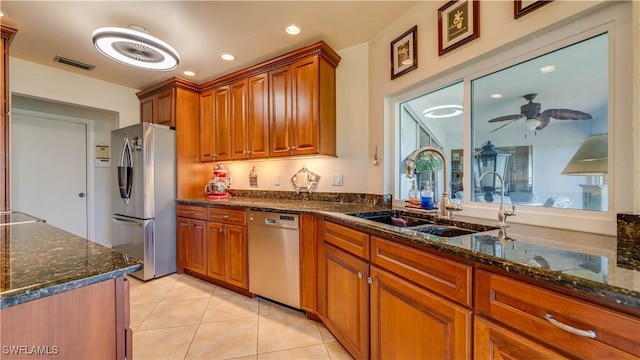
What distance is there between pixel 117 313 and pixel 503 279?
1.16m

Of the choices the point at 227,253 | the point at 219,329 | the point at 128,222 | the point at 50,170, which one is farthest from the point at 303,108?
the point at 50,170

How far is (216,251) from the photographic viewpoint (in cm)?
260

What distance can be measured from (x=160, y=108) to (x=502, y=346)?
151 inches

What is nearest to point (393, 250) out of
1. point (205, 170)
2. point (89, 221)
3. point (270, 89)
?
point (270, 89)

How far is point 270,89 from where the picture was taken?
8.50 ft

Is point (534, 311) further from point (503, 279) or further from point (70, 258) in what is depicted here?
point (70, 258)

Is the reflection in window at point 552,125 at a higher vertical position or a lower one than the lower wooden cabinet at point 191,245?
higher

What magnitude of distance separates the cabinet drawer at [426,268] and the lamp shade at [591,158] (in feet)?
2.72

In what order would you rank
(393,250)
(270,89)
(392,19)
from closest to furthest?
(393,250), (392,19), (270,89)

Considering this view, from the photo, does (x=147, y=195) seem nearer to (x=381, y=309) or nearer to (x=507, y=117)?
(x=381, y=309)

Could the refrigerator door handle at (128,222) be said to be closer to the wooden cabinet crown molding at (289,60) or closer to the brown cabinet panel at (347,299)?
the wooden cabinet crown molding at (289,60)

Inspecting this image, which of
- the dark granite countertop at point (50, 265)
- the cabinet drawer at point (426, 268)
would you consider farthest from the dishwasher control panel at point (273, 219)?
the dark granite countertop at point (50, 265)

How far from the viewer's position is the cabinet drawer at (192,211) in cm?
272

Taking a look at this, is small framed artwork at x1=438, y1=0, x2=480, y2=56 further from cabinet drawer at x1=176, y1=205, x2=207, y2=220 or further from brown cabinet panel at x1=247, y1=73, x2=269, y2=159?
cabinet drawer at x1=176, y1=205, x2=207, y2=220
